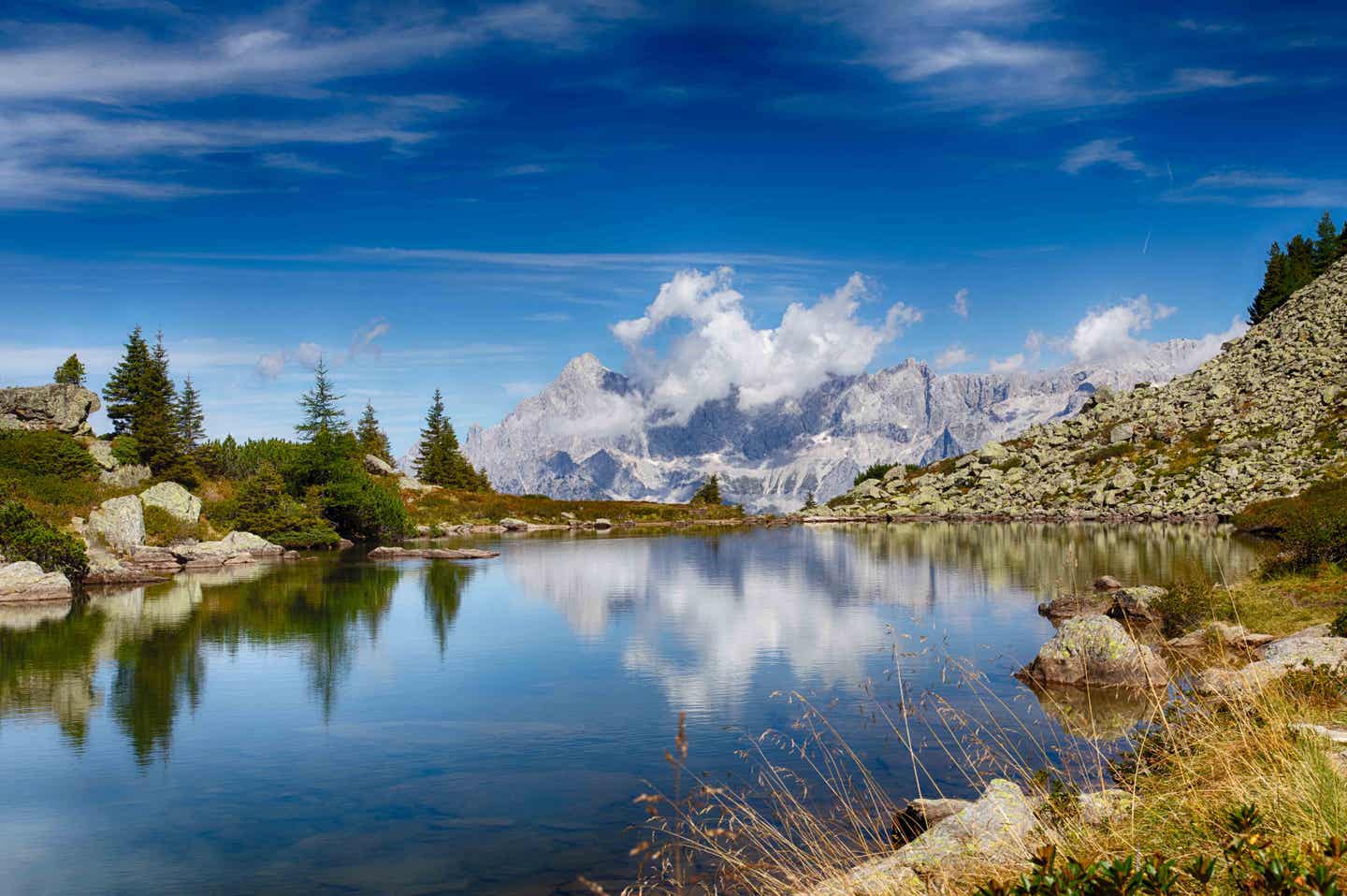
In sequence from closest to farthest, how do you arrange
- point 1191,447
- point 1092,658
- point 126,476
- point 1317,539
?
point 1092,658
point 1317,539
point 126,476
point 1191,447

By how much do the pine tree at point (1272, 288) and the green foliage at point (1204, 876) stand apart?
17425 cm

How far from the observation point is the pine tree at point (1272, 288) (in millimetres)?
152050

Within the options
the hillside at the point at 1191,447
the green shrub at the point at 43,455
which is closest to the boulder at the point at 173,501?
the green shrub at the point at 43,455

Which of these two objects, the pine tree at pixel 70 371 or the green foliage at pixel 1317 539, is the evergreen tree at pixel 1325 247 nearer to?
the green foliage at pixel 1317 539

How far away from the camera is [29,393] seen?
77.8 meters

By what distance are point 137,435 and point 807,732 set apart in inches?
3113

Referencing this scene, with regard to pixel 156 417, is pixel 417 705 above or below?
below

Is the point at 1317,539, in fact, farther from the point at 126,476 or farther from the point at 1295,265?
the point at 1295,265

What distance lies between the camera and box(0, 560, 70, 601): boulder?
141 ft

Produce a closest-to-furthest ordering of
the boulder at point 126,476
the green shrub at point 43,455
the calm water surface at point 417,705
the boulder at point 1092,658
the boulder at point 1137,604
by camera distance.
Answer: the calm water surface at point 417,705
the boulder at point 1092,658
the boulder at point 1137,604
the green shrub at point 43,455
the boulder at point 126,476

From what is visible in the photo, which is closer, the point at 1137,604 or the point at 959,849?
the point at 959,849

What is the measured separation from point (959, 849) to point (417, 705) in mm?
17623

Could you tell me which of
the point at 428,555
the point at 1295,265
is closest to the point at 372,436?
the point at 428,555

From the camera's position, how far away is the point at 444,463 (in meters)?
143
